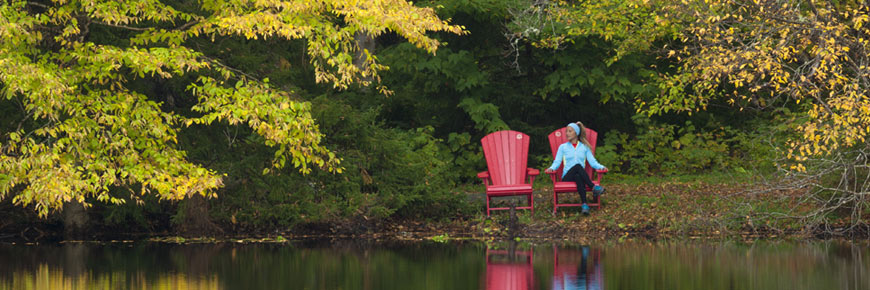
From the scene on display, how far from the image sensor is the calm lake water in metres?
Answer: 7.50

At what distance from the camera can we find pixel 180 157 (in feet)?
33.0

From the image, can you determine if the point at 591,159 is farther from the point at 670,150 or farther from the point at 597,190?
the point at 670,150

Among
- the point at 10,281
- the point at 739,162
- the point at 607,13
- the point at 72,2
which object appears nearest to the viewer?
the point at 10,281

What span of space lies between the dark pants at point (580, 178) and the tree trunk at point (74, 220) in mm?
5317

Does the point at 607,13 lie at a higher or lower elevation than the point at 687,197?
→ higher

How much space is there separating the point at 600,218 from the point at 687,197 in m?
1.39

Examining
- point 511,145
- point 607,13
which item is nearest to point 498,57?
point 607,13

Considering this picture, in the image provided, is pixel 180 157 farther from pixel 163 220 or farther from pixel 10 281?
pixel 163 220

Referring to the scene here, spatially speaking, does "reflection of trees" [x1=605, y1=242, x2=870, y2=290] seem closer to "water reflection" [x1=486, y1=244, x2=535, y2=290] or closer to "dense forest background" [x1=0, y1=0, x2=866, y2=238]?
"water reflection" [x1=486, y1=244, x2=535, y2=290]

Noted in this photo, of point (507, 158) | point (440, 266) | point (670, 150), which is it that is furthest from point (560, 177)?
point (670, 150)

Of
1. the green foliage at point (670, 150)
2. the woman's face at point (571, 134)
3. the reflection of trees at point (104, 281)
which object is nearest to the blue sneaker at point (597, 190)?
the woman's face at point (571, 134)

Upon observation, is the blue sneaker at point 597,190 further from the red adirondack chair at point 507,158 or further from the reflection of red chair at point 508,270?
the reflection of red chair at point 508,270

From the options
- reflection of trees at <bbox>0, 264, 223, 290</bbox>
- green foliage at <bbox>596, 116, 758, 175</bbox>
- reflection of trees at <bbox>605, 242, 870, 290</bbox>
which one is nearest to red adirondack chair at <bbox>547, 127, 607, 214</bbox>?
reflection of trees at <bbox>605, 242, 870, 290</bbox>

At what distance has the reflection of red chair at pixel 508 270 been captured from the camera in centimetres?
735
